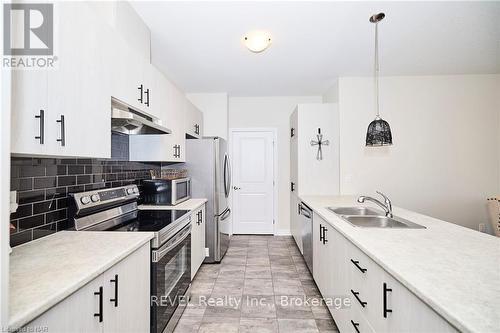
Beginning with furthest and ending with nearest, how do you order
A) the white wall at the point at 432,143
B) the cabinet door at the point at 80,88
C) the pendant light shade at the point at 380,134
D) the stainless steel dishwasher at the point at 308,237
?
the white wall at the point at 432,143
the stainless steel dishwasher at the point at 308,237
the pendant light shade at the point at 380,134
the cabinet door at the point at 80,88

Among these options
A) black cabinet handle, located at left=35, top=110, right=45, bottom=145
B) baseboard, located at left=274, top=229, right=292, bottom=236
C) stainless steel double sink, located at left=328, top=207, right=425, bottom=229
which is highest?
black cabinet handle, located at left=35, top=110, right=45, bottom=145

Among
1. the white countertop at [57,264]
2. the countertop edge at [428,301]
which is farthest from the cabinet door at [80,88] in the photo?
the countertop edge at [428,301]

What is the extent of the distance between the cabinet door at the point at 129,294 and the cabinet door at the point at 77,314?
0.17 ft

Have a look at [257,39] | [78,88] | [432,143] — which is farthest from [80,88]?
[432,143]

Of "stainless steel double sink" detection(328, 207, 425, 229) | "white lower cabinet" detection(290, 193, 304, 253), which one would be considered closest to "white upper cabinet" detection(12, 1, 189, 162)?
"stainless steel double sink" detection(328, 207, 425, 229)

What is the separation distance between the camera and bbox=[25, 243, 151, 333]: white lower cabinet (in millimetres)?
864

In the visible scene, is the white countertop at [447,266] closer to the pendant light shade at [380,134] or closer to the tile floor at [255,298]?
the pendant light shade at [380,134]

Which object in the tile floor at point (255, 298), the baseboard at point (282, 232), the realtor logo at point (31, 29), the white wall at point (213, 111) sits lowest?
the tile floor at point (255, 298)

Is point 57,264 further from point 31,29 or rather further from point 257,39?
point 257,39

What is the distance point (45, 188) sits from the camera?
4.88 ft

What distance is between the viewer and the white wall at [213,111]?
4.45 meters

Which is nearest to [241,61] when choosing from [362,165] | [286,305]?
[362,165]

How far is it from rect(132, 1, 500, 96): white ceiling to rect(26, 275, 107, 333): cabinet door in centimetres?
204

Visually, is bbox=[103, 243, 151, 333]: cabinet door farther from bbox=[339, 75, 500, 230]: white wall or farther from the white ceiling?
bbox=[339, 75, 500, 230]: white wall
